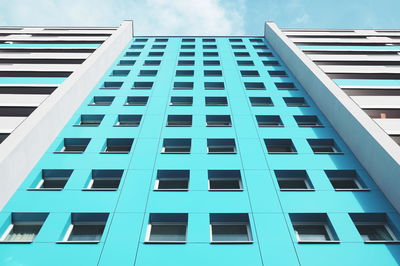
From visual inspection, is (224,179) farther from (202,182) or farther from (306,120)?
(306,120)

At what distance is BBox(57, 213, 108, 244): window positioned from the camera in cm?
1227

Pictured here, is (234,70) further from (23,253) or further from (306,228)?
(23,253)

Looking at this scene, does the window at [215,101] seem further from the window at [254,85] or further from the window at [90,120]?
the window at [90,120]

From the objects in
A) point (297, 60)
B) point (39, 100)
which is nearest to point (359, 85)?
point (297, 60)

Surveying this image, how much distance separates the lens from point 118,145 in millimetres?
17547

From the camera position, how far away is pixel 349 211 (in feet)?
41.7

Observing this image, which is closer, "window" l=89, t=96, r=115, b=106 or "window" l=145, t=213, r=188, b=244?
"window" l=145, t=213, r=188, b=244

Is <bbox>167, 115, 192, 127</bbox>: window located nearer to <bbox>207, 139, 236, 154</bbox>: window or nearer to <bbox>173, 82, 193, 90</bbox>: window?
<bbox>207, 139, 236, 154</bbox>: window

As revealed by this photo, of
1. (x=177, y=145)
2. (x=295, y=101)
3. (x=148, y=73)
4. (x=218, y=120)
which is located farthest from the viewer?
(x=148, y=73)

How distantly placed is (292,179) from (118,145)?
940 centimetres

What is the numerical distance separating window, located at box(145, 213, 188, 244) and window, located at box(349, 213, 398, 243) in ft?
22.2

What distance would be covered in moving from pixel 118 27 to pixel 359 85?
27257mm

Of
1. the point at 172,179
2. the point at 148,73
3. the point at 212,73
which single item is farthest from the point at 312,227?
the point at 148,73

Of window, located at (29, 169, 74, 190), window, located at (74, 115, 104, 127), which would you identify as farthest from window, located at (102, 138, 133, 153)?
window, located at (74, 115, 104, 127)
